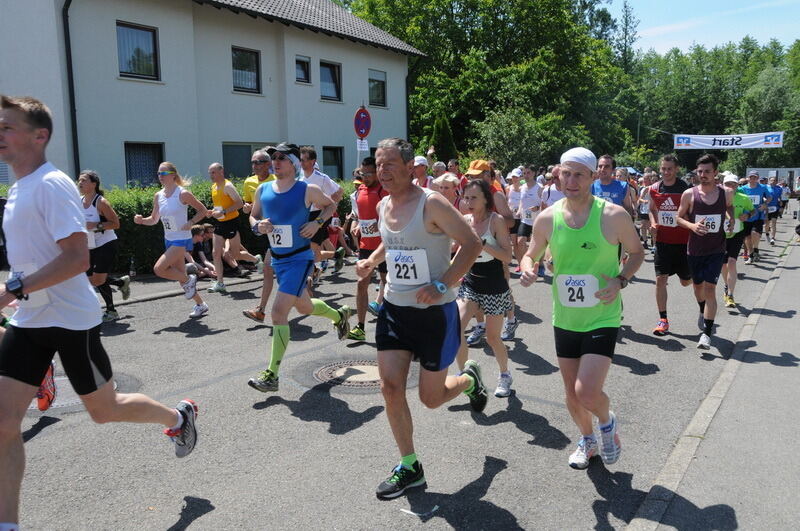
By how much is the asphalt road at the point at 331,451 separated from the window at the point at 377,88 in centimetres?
2103

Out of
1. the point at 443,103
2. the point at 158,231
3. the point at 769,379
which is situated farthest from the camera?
the point at 443,103

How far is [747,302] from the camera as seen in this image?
9812mm

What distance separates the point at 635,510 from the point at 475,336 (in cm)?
365

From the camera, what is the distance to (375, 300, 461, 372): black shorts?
3.71m

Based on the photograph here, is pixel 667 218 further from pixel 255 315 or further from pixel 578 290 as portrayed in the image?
pixel 255 315

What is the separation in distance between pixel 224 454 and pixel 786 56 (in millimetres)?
100114

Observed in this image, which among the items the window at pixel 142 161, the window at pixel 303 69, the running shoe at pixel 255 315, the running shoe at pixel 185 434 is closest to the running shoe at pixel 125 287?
the running shoe at pixel 255 315

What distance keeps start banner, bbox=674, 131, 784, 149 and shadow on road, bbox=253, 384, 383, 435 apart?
44.6 metres

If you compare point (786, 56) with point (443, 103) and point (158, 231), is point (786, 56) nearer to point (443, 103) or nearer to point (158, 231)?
point (443, 103)

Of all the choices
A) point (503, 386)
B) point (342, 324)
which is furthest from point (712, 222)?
point (342, 324)

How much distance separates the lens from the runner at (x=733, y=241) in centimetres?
928

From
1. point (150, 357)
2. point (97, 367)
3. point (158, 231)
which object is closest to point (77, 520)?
point (97, 367)

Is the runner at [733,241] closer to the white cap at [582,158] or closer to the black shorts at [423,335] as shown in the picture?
the white cap at [582,158]

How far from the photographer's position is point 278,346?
541 cm
